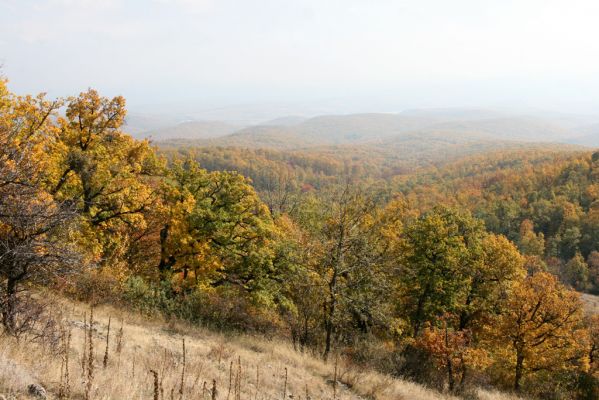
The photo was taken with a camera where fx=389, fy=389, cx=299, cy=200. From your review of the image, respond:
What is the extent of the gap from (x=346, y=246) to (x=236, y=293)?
8.41 metres

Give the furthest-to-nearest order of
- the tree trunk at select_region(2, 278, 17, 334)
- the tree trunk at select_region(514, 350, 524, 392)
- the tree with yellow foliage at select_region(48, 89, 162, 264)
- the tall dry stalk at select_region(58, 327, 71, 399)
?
the tree trunk at select_region(514, 350, 524, 392), the tree with yellow foliage at select_region(48, 89, 162, 264), the tree trunk at select_region(2, 278, 17, 334), the tall dry stalk at select_region(58, 327, 71, 399)

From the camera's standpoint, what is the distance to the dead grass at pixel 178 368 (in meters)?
6.27

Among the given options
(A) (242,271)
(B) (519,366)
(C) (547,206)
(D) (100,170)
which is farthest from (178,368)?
(C) (547,206)

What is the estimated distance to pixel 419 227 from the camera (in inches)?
1099

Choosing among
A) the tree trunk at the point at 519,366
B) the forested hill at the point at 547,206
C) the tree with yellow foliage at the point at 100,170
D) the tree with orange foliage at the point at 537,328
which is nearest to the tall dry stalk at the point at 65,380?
the tree with yellow foliage at the point at 100,170

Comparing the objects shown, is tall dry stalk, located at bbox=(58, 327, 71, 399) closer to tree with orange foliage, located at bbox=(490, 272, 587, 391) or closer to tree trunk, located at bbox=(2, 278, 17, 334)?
tree trunk, located at bbox=(2, 278, 17, 334)

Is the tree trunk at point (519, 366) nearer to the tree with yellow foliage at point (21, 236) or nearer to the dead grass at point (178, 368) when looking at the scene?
the dead grass at point (178, 368)

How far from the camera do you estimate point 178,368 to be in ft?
32.9

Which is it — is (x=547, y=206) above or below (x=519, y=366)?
above

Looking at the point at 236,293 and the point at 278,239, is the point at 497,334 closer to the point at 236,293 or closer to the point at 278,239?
the point at 278,239

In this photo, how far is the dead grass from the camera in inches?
247

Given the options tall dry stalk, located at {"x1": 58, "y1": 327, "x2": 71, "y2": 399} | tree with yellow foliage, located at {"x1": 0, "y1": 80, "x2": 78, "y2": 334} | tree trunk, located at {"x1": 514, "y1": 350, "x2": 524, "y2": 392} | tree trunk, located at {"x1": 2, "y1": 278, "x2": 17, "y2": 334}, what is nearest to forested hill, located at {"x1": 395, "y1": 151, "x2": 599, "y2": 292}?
tree trunk, located at {"x1": 514, "y1": 350, "x2": 524, "y2": 392}

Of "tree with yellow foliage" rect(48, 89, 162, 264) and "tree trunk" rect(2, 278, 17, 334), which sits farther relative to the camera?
"tree with yellow foliage" rect(48, 89, 162, 264)

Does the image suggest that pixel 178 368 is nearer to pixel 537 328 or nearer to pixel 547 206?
pixel 537 328
